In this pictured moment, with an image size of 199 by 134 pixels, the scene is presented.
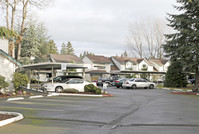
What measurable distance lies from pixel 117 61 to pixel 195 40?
1866 inches

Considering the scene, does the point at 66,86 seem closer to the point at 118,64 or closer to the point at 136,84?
the point at 136,84

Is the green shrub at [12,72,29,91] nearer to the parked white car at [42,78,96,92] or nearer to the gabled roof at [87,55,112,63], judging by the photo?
the parked white car at [42,78,96,92]

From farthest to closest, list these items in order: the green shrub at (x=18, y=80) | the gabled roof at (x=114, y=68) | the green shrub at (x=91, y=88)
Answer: the gabled roof at (x=114, y=68) → the green shrub at (x=91, y=88) → the green shrub at (x=18, y=80)

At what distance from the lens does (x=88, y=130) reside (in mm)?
7898

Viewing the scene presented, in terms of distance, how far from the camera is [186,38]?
27703 mm

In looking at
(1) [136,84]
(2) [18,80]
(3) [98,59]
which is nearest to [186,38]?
(1) [136,84]

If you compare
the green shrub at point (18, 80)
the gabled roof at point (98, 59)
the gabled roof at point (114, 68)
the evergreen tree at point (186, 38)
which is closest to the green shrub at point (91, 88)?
the green shrub at point (18, 80)

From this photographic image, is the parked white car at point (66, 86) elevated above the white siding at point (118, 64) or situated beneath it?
situated beneath

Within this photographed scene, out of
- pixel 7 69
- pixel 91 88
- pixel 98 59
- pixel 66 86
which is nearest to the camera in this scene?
pixel 7 69

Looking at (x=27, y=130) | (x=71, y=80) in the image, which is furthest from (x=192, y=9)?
(x=27, y=130)

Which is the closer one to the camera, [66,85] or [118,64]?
[66,85]

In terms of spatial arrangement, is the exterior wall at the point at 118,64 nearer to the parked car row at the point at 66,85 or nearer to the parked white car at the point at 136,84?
the parked white car at the point at 136,84

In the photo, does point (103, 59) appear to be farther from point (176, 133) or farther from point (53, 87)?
point (176, 133)

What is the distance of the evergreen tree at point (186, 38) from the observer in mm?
26112
